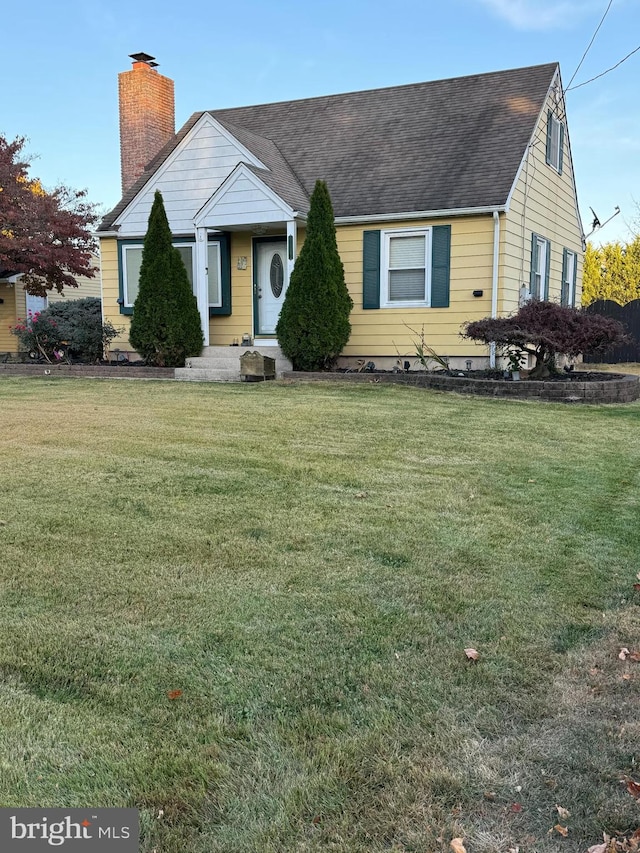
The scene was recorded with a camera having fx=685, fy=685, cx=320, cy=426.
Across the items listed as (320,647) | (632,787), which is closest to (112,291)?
(320,647)

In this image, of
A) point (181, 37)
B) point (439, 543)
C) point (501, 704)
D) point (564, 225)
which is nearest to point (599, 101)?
point (564, 225)

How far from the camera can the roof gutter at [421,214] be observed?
36.9 ft

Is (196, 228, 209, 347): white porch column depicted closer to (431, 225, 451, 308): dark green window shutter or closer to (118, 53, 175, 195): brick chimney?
(431, 225, 451, 308): dark green window shutter

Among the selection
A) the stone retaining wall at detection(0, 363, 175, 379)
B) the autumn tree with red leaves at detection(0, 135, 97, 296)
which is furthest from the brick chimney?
the stone retaining wall at detection(0, 363, 175, 379)

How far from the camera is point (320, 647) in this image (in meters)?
2.46

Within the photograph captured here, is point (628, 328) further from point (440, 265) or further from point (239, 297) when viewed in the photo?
point (239, 297)

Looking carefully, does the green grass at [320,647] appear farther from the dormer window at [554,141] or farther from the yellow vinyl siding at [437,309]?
the dormer window at [554,141]

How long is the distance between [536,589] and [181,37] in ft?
56.1

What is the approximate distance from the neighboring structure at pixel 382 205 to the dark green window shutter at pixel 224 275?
0.03 m

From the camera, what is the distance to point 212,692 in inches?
85.0

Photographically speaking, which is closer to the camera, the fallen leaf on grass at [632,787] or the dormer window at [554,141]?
the fallen leaf on grass at [632,787]

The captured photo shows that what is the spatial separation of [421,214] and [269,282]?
3298mm

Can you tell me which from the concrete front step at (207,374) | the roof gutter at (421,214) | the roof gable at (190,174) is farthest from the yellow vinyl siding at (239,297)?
the roof gutter at (421,214)

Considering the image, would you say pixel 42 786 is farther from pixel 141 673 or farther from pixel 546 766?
pixel 546 766
